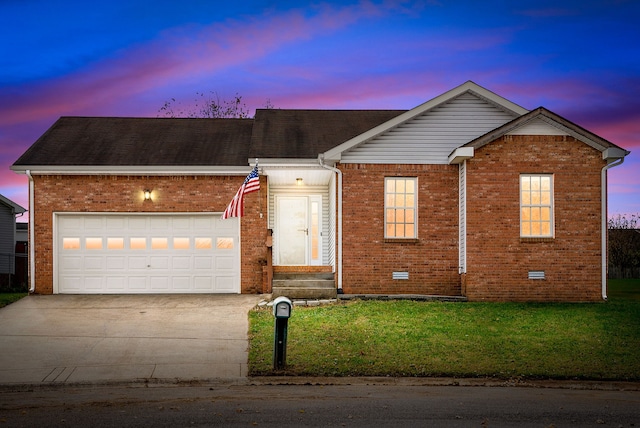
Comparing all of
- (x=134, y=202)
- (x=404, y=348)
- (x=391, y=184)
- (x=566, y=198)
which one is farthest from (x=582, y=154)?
(x=134, y=202)

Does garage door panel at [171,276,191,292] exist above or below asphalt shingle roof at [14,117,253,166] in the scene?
below

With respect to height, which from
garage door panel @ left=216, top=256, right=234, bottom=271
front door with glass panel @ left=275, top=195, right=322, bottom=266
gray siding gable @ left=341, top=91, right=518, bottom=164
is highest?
gray siding gable @ left=341, top=91, right=518, bottom=164

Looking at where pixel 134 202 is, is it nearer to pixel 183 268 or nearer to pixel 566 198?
pixel 183 268

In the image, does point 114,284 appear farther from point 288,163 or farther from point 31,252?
point 288,163

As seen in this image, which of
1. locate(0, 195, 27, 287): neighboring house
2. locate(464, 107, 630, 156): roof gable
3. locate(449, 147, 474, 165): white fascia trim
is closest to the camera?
locate(449, 147, 474, 165): white fascia trim

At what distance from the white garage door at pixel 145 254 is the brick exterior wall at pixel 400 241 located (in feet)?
11.8

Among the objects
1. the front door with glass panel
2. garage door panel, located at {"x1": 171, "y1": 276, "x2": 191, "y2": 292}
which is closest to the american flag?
garage door panel, located at {"x1": 171, "y1": 276, "x2": 191, "y2": 292}

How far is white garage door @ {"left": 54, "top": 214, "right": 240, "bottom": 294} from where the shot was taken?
18.4 metres

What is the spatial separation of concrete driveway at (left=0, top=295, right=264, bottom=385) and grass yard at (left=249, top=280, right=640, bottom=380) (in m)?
0.71

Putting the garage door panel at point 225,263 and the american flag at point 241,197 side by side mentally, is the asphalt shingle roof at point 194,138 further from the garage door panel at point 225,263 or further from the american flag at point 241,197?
the garage door panel at point 225,263

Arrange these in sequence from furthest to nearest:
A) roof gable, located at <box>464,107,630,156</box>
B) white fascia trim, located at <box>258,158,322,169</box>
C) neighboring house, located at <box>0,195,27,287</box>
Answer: neighboring house, located at <box>0,195,27,287</box>
white fascia trim, located at <box>258,158,322,169</box>
roof gable, located at <box>464,107,630,156</box>

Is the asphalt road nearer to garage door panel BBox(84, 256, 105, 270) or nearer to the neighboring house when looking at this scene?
garage door panel BBox(84, 256, 105, 270)

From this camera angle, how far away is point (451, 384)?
955 centimetres

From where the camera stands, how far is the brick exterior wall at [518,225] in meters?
16.5
